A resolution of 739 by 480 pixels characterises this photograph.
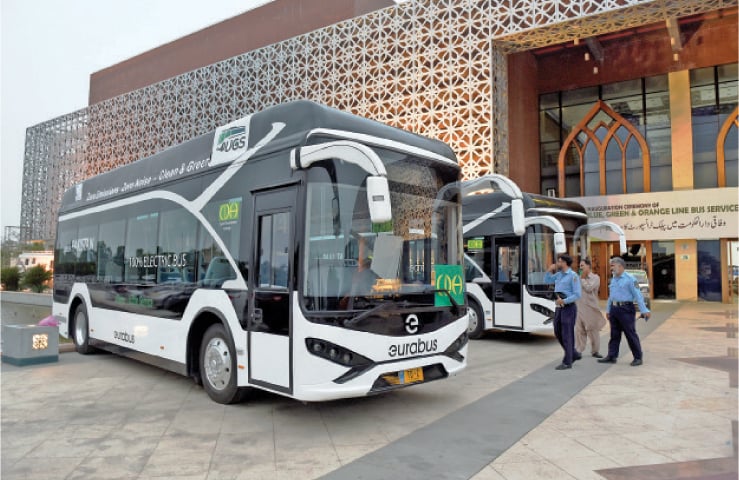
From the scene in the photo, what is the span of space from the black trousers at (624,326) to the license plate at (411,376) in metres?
4.40

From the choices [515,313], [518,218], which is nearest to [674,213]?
[515,313]

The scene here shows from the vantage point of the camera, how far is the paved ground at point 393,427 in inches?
158

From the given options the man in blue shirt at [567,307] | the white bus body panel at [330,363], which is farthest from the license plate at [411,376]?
the man in blue shirt at [567,307]

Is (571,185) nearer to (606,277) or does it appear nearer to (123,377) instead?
(606,277)

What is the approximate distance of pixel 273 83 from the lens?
25906 millimetres

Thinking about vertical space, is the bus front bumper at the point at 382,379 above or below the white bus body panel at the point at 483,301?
below

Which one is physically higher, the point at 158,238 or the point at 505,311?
the point at 158,238

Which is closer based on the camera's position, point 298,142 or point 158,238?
point 298,142

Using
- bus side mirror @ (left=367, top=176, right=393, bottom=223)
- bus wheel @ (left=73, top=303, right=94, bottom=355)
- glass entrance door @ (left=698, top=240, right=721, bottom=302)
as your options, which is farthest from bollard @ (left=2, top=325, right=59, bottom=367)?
glass entrance door @ (left=698, top=240, right=721, bottom=302)

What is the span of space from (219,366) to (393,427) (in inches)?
82.7

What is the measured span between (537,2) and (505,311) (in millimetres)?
13913

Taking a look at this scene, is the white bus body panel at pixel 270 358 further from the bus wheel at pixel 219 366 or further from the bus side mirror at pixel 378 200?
the bus side mirror at pixel 378 200

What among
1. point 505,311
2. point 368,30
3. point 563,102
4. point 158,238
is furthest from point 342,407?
point 563,102

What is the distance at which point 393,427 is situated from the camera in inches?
199
